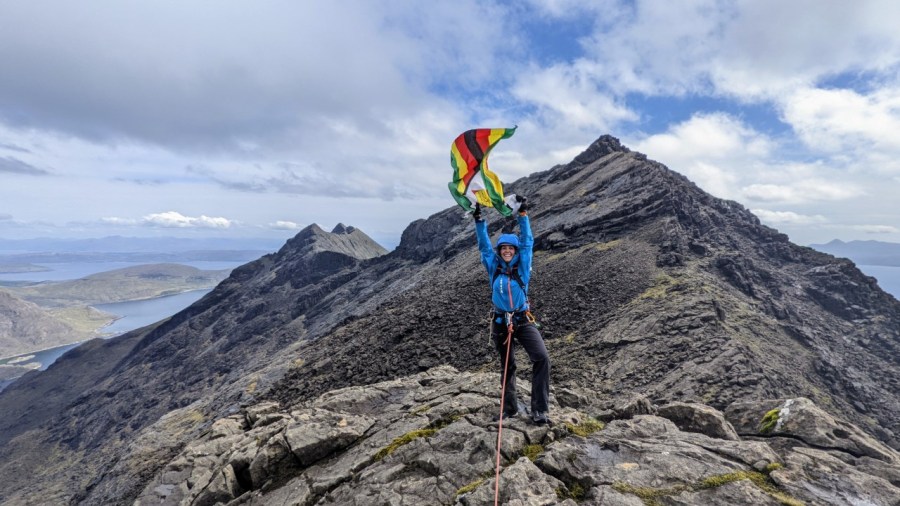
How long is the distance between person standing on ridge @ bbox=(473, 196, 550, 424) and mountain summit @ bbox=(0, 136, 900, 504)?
2.47 feet

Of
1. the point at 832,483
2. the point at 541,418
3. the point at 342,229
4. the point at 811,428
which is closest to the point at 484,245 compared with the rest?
the point at 541,418

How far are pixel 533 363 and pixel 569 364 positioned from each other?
14427 mm

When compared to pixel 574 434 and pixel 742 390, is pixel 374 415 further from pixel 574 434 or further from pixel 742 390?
pixel 742 390

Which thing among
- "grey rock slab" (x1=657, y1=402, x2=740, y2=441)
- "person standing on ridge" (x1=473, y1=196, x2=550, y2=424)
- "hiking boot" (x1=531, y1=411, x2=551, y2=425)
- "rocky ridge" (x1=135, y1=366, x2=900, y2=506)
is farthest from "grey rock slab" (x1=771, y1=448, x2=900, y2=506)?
"person standing on ridge" (x1=473, y1=196, x2=550, y2=424)

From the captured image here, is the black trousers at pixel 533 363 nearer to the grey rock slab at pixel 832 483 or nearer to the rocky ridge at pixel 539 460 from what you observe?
the rocky ridge at pixel 539 460

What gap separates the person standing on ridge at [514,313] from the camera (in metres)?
9.62

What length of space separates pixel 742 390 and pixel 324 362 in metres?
30.3

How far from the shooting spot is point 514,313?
9.91 m

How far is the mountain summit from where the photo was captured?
1004 centimetres

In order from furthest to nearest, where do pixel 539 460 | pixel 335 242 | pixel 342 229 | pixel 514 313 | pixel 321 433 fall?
pixel 342 229 → pixel 335 242 → pixel 321 433 → pixel 514 313 → pixel 539 460

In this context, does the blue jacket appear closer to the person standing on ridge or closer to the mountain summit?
the person standing on ridge

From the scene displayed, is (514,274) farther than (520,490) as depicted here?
Yes

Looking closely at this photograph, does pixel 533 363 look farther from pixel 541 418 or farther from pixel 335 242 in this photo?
pixel 335 242

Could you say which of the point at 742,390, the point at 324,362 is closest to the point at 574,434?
the point at 742,390
